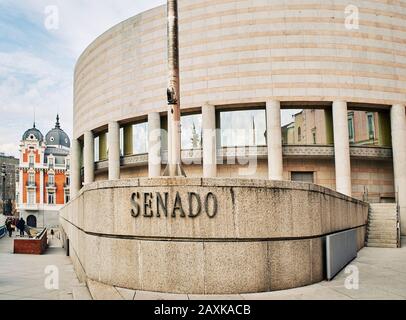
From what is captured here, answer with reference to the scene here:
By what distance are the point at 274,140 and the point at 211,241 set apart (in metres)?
19.7

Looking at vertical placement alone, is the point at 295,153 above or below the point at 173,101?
above

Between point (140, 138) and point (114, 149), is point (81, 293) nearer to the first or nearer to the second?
point (114, 149)

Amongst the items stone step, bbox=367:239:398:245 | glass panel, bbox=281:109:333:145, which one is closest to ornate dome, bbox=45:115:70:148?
glass panel, bbox=281:109:333:145

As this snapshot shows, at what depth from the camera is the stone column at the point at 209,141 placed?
2609 centimetres

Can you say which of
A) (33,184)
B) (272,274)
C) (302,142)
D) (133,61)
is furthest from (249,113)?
(33,184)

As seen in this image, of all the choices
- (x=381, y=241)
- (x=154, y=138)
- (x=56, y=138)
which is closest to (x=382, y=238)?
(x=381, y=241)

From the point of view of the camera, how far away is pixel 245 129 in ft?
90.1

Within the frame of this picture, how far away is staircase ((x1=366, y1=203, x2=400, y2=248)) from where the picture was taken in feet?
53.7

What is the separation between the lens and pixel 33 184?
70500mm

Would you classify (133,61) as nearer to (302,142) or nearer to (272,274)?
(302,142)

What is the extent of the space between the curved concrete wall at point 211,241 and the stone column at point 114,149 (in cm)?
2438
